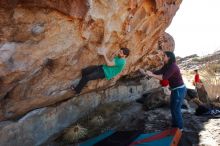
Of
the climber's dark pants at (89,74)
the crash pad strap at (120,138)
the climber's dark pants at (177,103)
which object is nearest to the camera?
the crash pad strap at (120,138)

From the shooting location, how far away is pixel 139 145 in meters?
8.72

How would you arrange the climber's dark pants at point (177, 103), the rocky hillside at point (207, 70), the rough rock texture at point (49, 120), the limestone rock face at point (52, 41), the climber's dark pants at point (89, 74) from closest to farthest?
1. the limestone rock face at point (52, 41)
2. the rough rock texture at point (49, 120)
3. the climber's dark pants at point (177, 103)
4. the climber's dark pants at point (89, 74)
5. the rocky hillside at point (207, 70)

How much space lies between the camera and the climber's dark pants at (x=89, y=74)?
10.1 metres

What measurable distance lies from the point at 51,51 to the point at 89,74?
195 cm

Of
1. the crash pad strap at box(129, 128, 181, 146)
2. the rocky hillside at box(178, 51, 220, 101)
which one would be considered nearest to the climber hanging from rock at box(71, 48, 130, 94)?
the crash pad strap at box(129, 128, 181, 146)

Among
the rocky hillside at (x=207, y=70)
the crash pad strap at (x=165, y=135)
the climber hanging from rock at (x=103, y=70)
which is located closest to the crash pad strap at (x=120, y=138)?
the crash pad strap at (x=165, y=135)

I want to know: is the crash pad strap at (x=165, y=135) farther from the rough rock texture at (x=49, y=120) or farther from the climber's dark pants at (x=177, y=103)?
the rough rock texture at (x=49, y=120)

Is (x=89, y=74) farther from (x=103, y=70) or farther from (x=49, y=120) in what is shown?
(x=49, y=120)

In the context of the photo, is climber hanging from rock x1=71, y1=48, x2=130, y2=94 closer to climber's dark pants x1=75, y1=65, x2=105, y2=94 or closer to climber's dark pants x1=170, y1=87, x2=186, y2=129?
climber's dark pants x1=75, y1=65, x2=105, y2=94

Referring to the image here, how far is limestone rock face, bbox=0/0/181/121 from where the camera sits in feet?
25.1

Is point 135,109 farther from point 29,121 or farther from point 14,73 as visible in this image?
point 14,73

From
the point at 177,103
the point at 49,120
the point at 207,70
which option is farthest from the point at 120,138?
the point at 207,70

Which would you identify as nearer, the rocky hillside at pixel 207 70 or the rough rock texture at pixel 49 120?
the rough rock texture at pixel 49 120

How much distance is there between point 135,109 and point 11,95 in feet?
17.1
